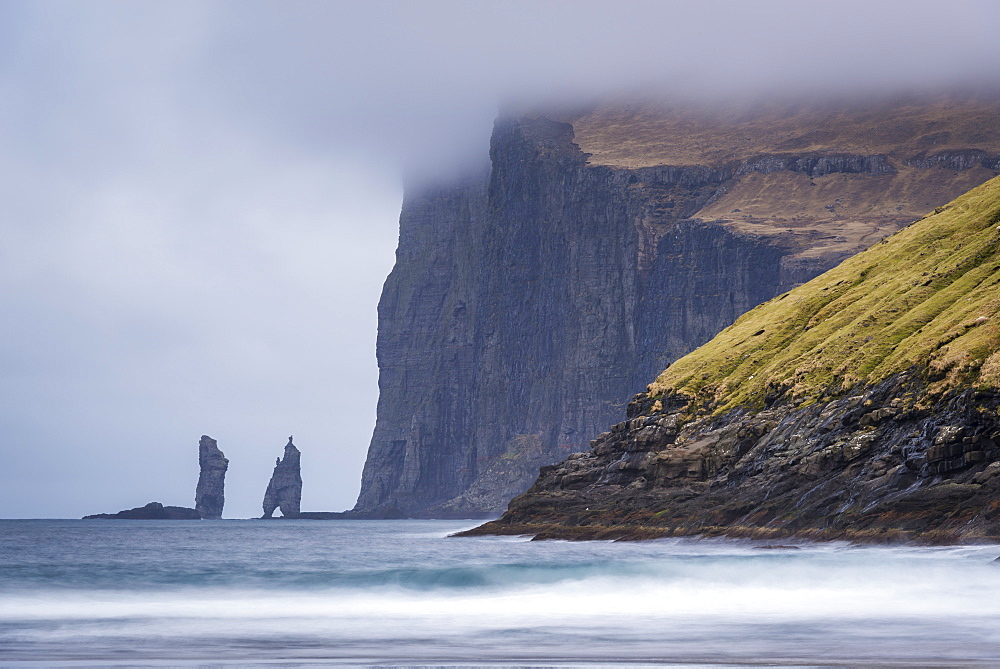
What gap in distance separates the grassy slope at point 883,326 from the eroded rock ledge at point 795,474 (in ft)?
9.24

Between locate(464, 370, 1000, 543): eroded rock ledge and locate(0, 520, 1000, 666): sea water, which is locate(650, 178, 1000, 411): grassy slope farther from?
locate(0, 520, 1000, 666): sea water

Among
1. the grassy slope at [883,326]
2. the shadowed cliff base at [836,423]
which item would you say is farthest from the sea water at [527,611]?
the grassy slope at [883,326]

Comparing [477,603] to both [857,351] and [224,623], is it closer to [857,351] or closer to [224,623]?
[224,623]

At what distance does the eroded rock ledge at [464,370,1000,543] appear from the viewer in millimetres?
73938

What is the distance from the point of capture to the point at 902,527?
7256 centimetres

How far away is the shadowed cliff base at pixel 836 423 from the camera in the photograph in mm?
76500

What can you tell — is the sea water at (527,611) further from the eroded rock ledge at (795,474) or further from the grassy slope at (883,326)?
the grassy slope at (883,326)

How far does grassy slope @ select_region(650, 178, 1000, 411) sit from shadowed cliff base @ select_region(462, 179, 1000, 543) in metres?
0.22

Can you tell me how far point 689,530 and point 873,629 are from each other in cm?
6122

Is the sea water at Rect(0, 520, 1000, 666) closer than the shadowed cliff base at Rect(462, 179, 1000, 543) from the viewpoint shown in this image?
Yes

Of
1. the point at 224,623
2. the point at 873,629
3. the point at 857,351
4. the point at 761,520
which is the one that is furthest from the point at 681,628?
the point at 857,351

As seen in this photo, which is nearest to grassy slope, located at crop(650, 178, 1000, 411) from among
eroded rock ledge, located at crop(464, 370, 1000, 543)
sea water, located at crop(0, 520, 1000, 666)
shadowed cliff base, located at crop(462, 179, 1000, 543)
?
shadowed cliff base, located at crop(462, 179, 1000, 543)

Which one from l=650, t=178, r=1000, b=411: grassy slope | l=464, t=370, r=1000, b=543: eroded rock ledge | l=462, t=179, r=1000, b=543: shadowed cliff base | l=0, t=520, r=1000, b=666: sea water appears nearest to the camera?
l=0, t=520, r=1000, b=666: sea water

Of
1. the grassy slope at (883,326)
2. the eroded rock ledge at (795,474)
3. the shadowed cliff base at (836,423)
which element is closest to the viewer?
the eroded rock ledge at (795,474)
